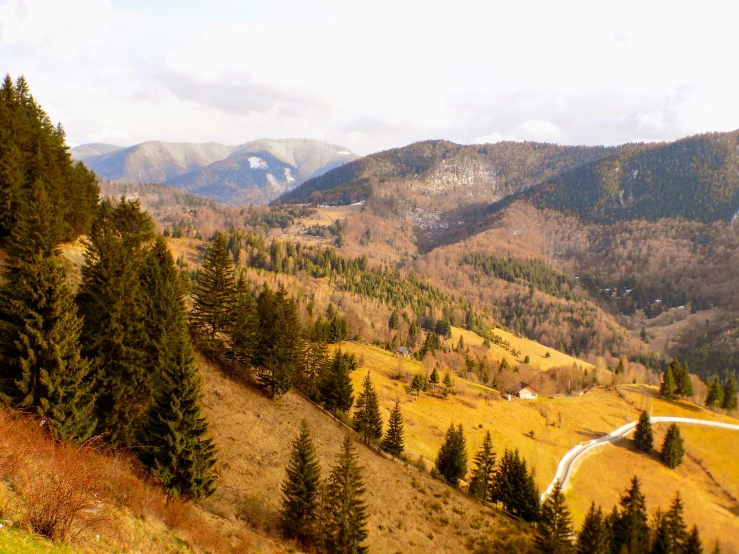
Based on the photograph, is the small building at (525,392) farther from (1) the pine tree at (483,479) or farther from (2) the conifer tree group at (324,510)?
(2) the conifer tree group at (324,510)

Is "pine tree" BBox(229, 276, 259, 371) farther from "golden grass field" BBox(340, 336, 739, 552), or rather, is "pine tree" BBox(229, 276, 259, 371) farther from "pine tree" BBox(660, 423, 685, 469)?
"pine tree" BBox(660, 423, 685, 469)

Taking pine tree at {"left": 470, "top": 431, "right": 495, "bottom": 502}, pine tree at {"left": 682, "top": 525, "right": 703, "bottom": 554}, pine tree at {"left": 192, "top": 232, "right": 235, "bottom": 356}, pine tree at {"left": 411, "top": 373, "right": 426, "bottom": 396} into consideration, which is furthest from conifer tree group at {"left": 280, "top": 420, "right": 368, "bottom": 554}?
pine tree at {"left": 411, "top": 373, "right": 426, "bottom": 396}

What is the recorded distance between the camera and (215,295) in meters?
49.1

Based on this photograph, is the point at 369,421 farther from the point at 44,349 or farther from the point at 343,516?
the point at 44,349

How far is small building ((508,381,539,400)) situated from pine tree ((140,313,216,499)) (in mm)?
94974

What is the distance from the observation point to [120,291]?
93.0ft

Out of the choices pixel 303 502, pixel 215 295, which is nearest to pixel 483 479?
pixel 303 502

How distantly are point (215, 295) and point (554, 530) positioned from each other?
142 ft

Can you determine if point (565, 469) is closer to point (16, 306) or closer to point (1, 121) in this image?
point (16, 306)

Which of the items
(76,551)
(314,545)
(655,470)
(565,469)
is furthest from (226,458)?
(655,470)

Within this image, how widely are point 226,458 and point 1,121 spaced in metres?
39.5

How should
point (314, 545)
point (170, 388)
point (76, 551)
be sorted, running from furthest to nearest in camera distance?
point (314, 545), point (170, 388), point (76, 551)

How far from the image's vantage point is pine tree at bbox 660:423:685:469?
8100cm

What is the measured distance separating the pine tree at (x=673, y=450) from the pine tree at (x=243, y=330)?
271 feet
